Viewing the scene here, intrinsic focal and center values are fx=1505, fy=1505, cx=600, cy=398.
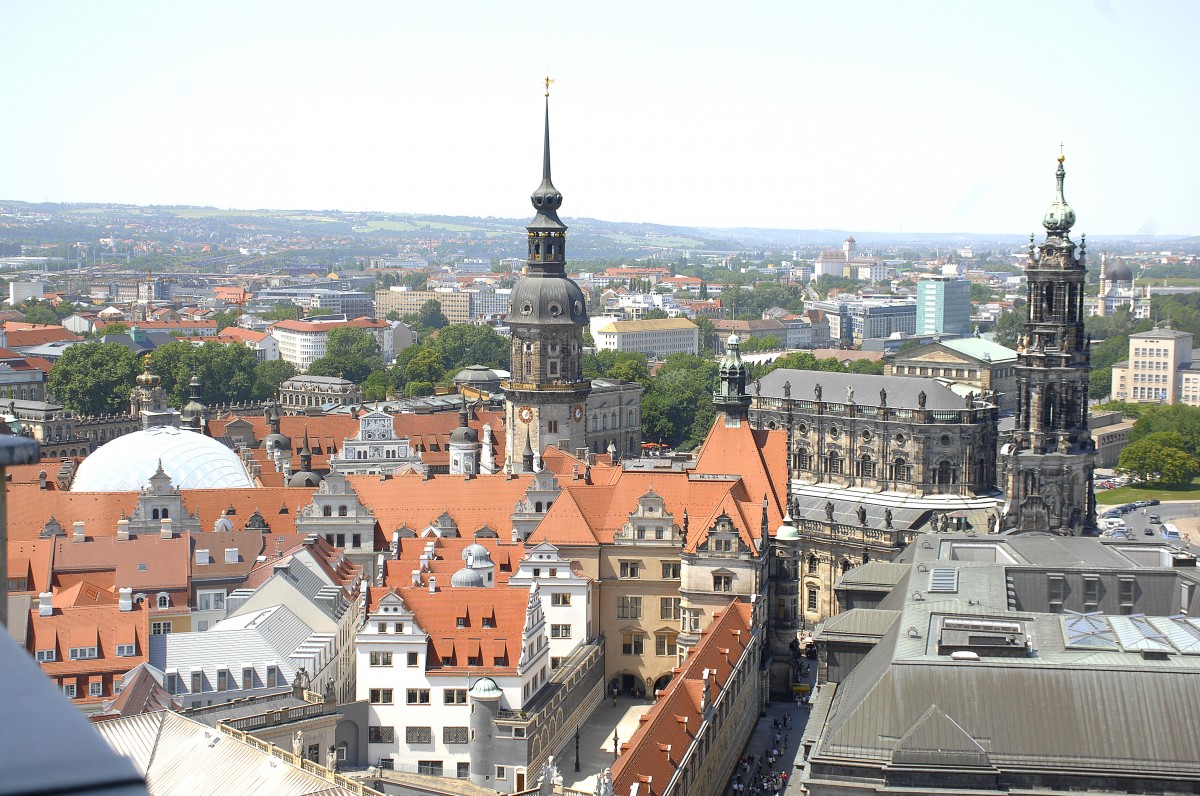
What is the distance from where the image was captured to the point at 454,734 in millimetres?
58969

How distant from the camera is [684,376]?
17338 cm

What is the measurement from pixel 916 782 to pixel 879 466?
61431 mm

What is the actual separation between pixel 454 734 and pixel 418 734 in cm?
147

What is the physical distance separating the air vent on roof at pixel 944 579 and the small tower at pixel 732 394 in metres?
33.6

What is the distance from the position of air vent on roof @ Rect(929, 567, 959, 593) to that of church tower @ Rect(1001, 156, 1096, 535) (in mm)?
29883

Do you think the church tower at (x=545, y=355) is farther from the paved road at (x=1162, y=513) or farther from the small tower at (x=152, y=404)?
the paved road at (x=1162, y=513)

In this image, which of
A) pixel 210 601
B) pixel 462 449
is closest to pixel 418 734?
pixel 210 601

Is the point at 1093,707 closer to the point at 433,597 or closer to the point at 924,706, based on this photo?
the point at 924,706

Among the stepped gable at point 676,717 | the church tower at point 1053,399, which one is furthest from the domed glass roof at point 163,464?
the church tower at point 1053,399

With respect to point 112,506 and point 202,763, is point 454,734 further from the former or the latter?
point 112,506

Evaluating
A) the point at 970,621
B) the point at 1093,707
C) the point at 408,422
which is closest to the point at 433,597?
the point at 970,621

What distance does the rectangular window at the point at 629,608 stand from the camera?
73000 mm

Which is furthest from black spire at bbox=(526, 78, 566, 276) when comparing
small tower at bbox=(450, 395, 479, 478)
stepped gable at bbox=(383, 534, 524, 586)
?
stepped gable at bbox=(383, 534, 524, 586)

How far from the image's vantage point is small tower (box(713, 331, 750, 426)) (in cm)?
8325
